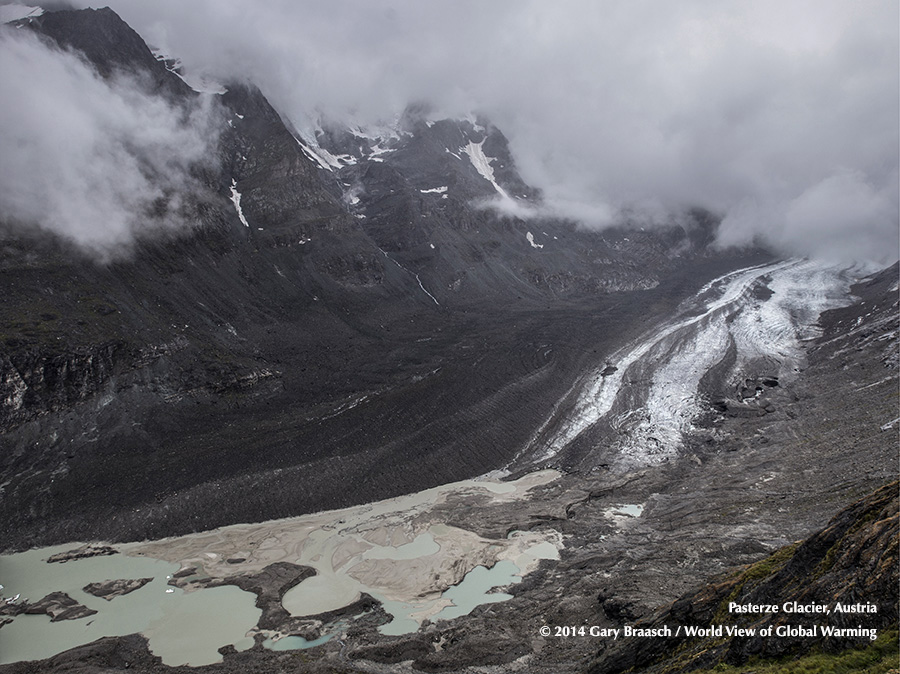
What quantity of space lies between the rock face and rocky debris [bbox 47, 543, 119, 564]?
40320mm

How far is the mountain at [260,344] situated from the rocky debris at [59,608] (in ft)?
25.6

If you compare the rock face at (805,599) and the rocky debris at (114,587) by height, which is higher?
the rock face at (805,599)

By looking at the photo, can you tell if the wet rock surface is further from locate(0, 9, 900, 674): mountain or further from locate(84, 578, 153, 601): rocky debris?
locate(84, 578, 153, 601): rocky debris

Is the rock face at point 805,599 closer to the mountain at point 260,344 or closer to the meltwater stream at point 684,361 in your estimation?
the mountain at point 260,344

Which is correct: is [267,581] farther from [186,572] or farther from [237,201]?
[237,201]

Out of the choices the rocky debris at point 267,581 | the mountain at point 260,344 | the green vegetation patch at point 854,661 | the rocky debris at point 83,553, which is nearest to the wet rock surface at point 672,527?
the green vegetation patch at point 854,661

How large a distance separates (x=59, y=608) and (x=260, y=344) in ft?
160

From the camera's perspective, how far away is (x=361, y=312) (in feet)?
328

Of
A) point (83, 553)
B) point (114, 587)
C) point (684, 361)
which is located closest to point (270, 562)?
point (114, 587)

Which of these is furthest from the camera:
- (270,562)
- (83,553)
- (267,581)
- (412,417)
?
(412,417)

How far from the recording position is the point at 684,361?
3275 inches

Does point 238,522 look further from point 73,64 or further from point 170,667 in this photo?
point 73,64

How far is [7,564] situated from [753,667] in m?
50.5

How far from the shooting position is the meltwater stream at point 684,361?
6077 cm
